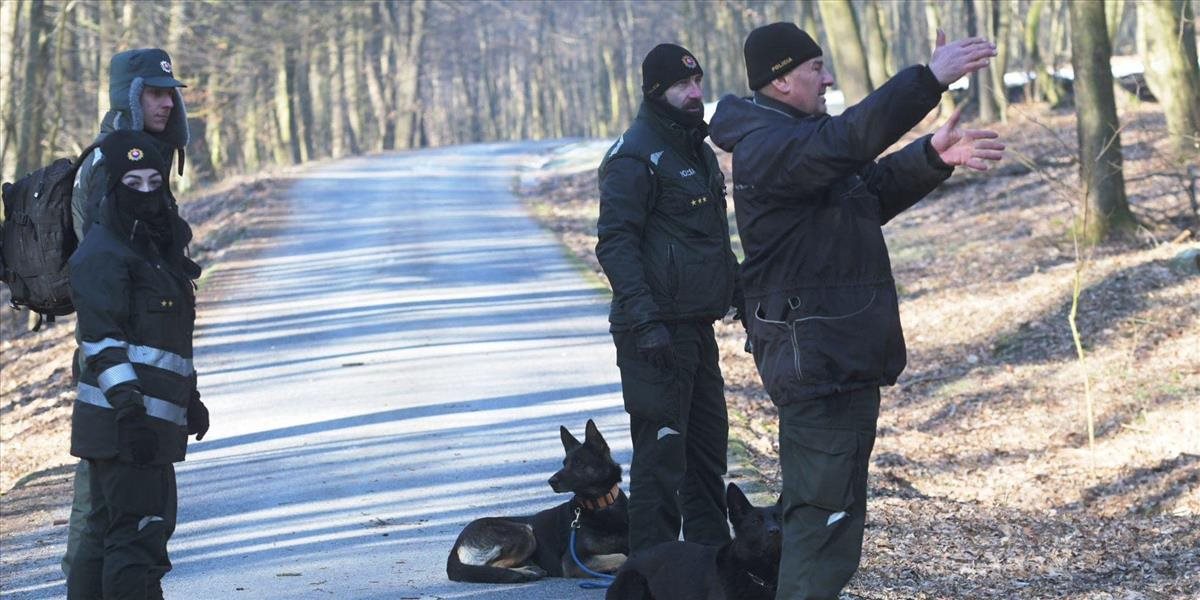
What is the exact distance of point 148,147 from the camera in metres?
6.04

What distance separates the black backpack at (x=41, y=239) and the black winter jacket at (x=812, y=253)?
124 inches

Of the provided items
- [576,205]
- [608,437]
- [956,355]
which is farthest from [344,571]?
[576,205]

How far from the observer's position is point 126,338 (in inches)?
232

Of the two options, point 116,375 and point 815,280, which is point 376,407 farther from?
point 815,280

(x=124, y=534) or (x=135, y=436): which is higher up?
(x=135, y=436)

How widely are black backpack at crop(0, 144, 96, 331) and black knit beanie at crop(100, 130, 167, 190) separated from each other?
357mm

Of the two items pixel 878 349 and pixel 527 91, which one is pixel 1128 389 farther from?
pixel 527 91

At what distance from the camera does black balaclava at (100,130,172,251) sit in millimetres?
5969

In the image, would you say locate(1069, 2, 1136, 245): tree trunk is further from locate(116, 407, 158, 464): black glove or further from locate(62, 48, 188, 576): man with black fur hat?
locate(116, 407, 158, 464): black glove

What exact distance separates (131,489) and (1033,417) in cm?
929

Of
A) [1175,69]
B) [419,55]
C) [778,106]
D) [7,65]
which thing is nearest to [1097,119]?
[1175,69]

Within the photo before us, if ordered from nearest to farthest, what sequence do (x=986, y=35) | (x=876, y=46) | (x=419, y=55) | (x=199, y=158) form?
(x=876, y=46), (x=986, y=35), (x=199, y=158), (x=419, y=55)

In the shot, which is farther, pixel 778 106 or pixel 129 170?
pixel 129 170

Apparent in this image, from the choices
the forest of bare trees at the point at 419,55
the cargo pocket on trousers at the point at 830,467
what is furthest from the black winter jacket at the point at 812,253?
the forest of bare trees at the point at 419,55
